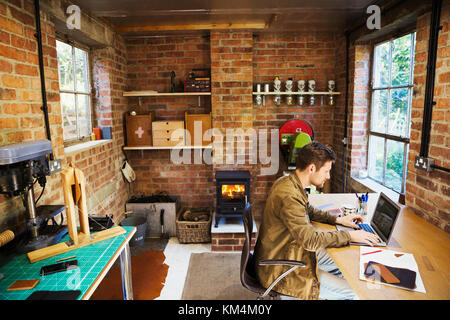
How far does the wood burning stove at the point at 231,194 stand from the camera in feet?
12.4

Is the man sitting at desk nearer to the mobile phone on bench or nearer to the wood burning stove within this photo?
the mobile phone on bench

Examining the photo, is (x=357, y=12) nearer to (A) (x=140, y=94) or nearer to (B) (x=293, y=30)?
(B) (x=293, y=30)

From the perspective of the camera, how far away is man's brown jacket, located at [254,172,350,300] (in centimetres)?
192

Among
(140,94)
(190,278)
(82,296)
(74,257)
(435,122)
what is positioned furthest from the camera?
(140,94)

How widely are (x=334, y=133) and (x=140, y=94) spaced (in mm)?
2704

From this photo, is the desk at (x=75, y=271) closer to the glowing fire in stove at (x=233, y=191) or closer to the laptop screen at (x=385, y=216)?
the laptop screen at (x=385, y=216)

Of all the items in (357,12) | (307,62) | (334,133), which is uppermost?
(357,12)

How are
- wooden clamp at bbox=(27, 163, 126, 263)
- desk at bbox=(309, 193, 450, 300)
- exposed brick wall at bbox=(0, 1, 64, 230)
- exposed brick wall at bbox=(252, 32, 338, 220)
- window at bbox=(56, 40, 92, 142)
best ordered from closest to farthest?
desk at bbox=(309, 193, 450, 300)
wooden clamp at bbox=(27, 163, 126, 263)
exposed brick wall at bbox=(0, 1, 64, 230)
window at bbox=(56, 40, 92, 142)
exposed brick wall at bbox=(252, 32, 338, 220)

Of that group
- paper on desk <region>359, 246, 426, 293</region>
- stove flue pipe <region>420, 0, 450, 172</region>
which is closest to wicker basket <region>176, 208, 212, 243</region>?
paper on desk <region>359, 246, 426, 293</region>

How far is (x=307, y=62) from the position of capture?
4.27m

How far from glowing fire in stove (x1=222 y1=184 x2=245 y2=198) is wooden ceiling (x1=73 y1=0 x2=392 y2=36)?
195cm

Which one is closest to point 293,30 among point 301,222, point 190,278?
point 301,222

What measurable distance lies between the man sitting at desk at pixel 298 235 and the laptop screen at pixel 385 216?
0.33ft

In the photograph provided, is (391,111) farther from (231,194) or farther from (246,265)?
(246,265)
